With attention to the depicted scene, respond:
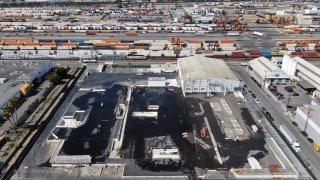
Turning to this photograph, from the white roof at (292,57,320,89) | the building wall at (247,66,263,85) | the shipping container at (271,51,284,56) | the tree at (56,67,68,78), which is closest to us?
the white roof at (292,57,320,89)

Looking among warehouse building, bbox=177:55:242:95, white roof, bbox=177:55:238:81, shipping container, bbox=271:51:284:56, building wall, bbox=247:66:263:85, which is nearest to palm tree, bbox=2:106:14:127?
warehouse building, bbox=177:55:242:95

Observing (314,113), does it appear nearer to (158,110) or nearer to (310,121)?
(310,121)

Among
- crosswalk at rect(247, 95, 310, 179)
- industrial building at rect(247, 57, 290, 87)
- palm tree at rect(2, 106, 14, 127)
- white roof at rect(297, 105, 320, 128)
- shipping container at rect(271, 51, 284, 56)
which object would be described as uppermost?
shipping container at rect(271, 51, 284, 56)

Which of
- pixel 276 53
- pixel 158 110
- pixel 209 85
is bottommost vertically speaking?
pixel 158 110

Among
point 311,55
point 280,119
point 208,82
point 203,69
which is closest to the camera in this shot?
point 280,119

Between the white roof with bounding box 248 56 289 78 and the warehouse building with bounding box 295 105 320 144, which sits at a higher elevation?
the white roof with bounding box 248 56 289 78

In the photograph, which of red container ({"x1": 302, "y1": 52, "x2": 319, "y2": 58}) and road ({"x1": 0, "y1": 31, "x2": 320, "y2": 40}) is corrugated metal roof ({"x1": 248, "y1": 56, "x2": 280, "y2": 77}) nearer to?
red container ({"x1": 302, "y1": 52, "x2": 319, "y2": 58})

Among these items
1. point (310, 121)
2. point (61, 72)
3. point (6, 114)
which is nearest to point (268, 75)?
point (310, 121)
